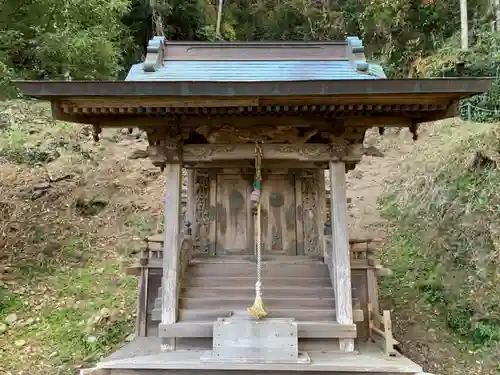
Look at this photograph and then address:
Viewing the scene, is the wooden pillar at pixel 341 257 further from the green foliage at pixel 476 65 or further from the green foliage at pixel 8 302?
the green foliage at pixel 476 65

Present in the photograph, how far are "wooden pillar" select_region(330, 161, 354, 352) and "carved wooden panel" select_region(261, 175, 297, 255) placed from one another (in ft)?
4.81

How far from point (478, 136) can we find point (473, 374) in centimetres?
596

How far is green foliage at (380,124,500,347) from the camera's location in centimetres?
761

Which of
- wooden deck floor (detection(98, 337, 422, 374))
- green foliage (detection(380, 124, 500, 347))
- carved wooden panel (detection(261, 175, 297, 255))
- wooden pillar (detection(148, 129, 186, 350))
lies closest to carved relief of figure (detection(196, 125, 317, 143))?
wooden pillar (detection(148, 129, 186, 350))

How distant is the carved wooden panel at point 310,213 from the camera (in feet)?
22.9

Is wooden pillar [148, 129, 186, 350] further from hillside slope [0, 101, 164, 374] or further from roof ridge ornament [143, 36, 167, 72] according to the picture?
roof ridge ornament [143, 36, 167, 72]

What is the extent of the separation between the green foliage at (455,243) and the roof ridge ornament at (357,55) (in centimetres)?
431

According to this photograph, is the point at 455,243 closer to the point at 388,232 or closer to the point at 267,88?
the point at 388,232

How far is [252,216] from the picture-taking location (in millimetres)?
6973

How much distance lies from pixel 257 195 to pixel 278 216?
1.71 metres

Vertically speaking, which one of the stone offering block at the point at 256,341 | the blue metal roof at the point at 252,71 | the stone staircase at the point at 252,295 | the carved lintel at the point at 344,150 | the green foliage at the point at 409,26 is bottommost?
the stone offering block at the point at 256,341

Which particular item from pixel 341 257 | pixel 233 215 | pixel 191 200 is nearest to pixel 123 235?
pixel 191 200

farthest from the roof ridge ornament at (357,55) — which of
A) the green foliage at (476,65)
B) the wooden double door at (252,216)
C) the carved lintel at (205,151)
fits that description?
the green foliage at (476,65)

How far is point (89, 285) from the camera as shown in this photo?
356 inches
